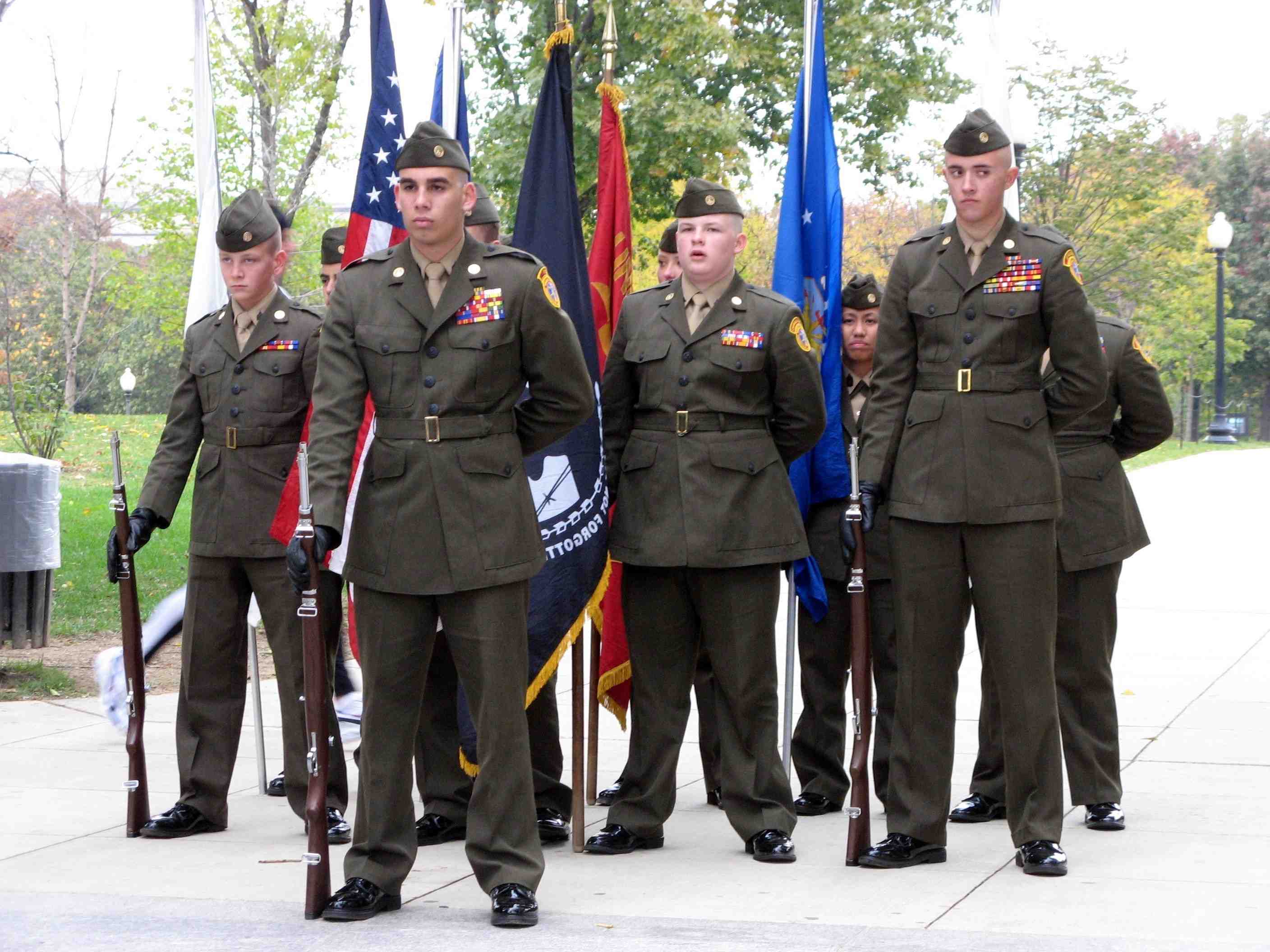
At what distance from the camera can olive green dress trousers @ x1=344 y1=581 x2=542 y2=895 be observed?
493cm

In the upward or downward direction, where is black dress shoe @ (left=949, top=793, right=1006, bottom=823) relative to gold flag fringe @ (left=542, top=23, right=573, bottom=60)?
downward

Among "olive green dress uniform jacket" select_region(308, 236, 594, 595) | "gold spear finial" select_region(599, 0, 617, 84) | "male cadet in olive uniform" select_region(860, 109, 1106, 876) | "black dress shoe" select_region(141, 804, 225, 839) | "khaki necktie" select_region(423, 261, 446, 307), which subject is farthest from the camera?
"gold spear finial" select_region(599, 0, 617, 84)

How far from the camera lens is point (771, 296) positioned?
19.0ft

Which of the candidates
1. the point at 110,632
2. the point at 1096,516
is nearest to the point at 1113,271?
the point at 110,632

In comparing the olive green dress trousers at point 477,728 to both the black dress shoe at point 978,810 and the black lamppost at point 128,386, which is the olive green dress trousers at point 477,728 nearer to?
the black dress shoe at point 978,810

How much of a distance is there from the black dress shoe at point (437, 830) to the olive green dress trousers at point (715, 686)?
613mm

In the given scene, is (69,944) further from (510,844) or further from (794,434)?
(794,434)

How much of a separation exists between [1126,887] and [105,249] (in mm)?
26138

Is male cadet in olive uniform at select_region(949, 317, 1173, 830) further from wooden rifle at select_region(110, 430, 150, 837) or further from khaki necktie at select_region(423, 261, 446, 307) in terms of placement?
wooden rifle at select_region(110, 430, 150, 837)

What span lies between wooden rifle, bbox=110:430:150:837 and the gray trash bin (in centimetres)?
311

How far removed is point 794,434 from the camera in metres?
5.77

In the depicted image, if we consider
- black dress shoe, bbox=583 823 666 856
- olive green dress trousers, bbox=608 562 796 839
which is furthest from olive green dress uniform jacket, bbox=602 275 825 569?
black dress shoe, bbox=583 823 666 856

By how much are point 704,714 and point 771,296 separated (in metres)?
1.65

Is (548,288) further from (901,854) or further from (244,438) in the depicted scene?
(901,854)
